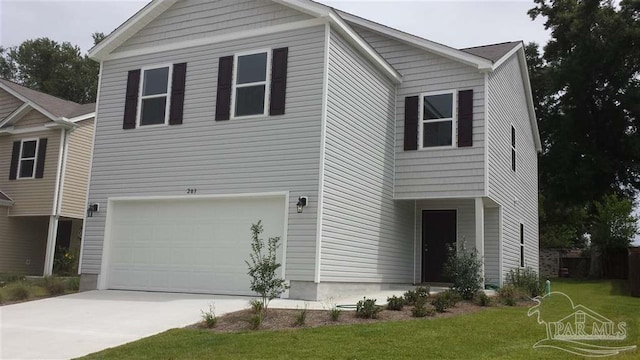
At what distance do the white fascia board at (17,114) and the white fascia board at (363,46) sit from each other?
14.3 meters

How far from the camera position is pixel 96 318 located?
33.1 feet

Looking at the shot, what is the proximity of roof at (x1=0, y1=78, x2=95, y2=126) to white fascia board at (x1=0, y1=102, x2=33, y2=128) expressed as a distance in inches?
3.2

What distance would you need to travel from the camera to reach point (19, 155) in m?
22.1

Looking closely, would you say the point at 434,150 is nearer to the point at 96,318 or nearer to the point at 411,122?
the point at 411,122

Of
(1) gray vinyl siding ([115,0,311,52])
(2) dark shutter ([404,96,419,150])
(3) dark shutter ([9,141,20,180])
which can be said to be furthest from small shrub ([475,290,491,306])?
(3) dark shutter ([9,141,20,180])

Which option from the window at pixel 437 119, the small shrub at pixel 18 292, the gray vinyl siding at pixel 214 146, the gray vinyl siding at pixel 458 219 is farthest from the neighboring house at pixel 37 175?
the window at pixel 437 119

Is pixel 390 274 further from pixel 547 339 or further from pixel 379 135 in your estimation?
pixel 547 339

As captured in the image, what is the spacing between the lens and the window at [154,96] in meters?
14.4

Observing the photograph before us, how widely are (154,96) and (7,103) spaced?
12.5 meters

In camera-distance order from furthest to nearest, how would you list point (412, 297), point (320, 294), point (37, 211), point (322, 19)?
point (37, 211), point (322, 19), point (320, 294), point (412, 297)

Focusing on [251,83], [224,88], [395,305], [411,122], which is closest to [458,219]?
[411,122]

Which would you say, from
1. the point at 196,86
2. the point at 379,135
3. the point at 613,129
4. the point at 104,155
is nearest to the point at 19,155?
the point at 104,155

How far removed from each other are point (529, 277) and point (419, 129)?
187 inches

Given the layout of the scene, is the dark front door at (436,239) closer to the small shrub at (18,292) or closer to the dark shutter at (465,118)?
the dark shutter at (465,118)
